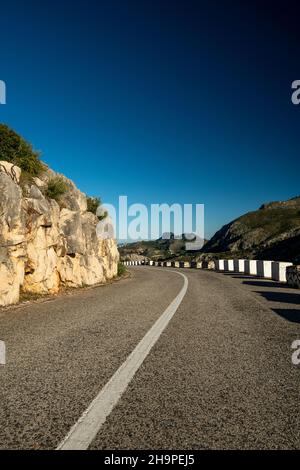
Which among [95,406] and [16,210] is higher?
[16,210]

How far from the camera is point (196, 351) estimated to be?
4941mm

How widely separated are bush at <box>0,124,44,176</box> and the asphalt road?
29.1 feet

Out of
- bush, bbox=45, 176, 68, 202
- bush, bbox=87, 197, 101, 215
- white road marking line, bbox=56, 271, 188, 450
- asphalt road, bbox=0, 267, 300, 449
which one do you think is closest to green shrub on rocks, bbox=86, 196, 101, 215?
bush, bbox=87, 197, 101, 215

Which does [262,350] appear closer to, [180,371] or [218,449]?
[180,371]

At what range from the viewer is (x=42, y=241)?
1339 centimetres

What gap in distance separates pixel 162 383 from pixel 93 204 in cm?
1976

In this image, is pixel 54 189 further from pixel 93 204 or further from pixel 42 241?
pixel 93 204

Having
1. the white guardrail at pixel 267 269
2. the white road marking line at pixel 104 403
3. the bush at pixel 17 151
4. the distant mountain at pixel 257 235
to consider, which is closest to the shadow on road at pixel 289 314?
the white road marking line at pixel 104 403

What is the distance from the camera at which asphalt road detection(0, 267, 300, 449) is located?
2.60 metres

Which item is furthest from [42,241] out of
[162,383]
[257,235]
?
[257,235]

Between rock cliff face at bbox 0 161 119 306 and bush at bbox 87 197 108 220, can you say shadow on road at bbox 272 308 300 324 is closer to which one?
rock cliff face at bbox 0 161 119 306

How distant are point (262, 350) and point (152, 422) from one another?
2.78 m

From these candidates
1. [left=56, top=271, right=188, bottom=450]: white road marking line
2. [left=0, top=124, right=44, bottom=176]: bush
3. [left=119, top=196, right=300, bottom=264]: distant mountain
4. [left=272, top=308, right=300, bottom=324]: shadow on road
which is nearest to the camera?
[left=56, top=271, right=188, bottom=450]: white road marking line
